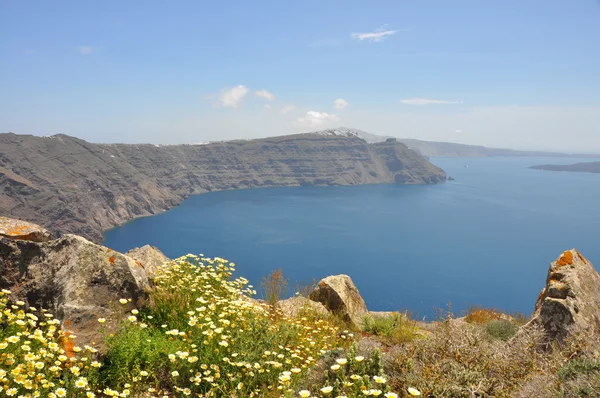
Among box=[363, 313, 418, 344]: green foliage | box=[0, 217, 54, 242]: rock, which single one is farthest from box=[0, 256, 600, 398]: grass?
box=[363, 313, 418, 344]: green foliage

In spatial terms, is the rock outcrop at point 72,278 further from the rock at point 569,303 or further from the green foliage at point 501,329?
the green foliage at point 501,329

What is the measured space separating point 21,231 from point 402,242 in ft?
407

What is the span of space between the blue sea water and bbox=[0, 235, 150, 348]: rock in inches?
2087

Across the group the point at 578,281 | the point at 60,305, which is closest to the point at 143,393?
the point at 60,305

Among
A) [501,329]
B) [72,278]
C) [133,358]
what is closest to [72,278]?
[72,278]

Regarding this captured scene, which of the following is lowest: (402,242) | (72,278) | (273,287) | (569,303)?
(402,242)

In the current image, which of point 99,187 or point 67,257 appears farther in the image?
point 99,187

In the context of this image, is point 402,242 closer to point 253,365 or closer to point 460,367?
point 460,367

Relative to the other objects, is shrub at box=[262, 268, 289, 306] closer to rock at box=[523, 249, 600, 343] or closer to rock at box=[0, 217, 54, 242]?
rock at box=[0, 217, 54, 242]

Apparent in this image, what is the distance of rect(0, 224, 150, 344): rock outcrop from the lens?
6.46 meters

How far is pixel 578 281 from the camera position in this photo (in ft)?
28.9

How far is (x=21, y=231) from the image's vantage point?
790 centimetres

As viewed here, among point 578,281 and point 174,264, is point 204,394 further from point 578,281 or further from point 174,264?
point 578,281

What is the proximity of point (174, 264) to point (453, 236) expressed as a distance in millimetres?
132972
